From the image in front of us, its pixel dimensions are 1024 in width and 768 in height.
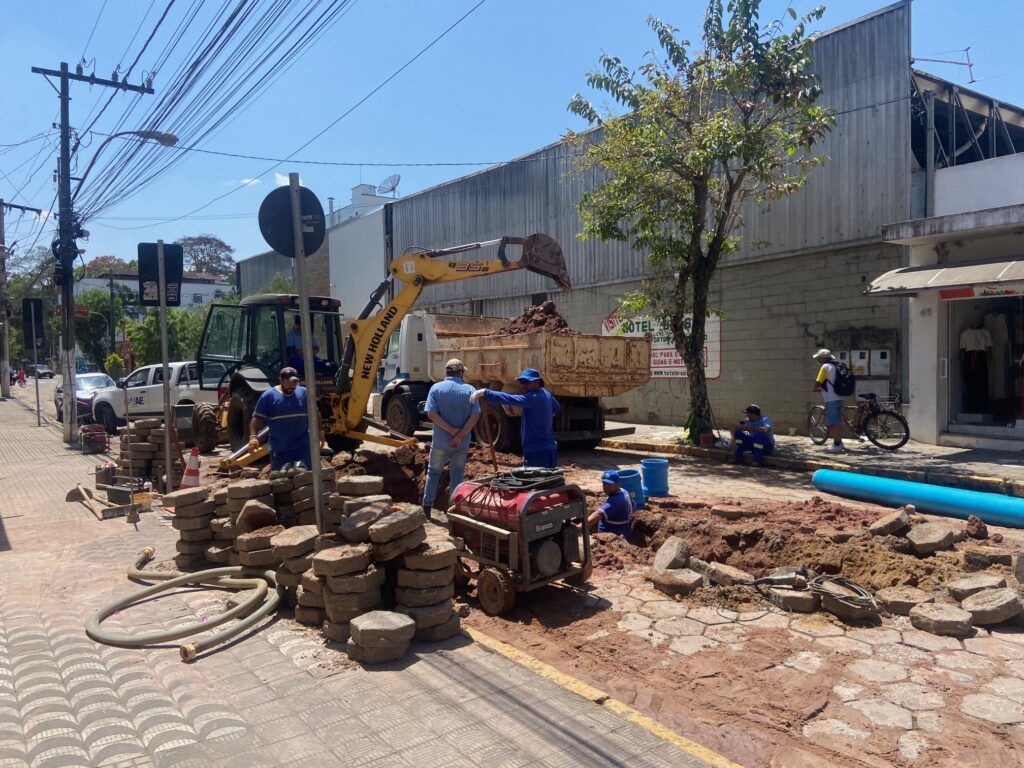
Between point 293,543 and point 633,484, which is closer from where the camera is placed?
point 293,543

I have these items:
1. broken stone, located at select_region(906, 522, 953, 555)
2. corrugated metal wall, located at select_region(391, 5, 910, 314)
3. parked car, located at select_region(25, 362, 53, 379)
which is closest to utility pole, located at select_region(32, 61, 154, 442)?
corrugated metal wall, located at select_region(391, 5, 910, 314)

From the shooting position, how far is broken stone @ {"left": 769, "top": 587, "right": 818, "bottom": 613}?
511 centimetres

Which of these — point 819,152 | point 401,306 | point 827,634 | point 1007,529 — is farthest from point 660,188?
point 827,634

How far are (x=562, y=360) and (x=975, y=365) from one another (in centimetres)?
747

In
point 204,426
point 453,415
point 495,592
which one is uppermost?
point 453,415

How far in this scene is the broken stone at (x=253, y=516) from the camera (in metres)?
5.75

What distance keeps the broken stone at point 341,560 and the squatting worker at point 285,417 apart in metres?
3.06

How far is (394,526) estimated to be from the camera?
466cm

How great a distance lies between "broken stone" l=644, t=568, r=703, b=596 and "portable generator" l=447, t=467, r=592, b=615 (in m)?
0.55

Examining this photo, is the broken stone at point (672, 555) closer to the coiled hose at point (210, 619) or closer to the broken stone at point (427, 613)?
the broken stone at point (427, 613)

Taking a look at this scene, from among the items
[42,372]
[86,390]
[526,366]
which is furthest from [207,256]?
[526,366]

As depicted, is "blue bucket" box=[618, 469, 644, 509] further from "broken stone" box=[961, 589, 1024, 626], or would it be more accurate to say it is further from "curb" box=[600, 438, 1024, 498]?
"curb" box=[600, 438, 1024, 498]

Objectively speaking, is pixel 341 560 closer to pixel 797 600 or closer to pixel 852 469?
pixel 797 600

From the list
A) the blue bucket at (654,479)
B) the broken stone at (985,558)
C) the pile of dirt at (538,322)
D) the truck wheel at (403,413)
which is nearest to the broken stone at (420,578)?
the broken stone at (985,558)
